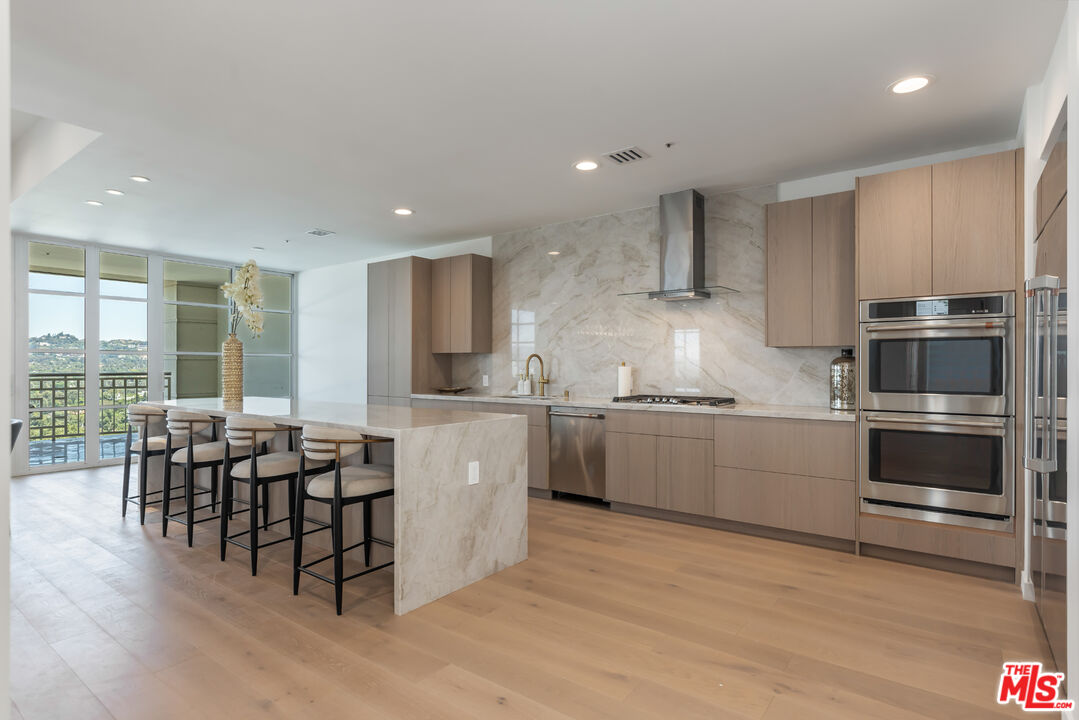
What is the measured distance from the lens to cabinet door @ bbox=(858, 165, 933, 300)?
3312 mm

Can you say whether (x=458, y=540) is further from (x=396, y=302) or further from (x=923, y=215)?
(x=396, y=302)

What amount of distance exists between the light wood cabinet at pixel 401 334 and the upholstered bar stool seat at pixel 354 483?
3.20 m

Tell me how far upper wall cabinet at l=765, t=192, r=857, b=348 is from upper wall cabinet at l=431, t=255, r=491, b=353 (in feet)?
9.62

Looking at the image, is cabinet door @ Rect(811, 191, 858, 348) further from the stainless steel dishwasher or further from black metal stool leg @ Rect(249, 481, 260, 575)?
black metal stool leg @ Rect(249, 481, 260, 575)

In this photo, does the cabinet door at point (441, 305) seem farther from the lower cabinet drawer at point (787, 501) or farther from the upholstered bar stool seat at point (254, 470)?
the lower cabinet drawer at point (787, 501)

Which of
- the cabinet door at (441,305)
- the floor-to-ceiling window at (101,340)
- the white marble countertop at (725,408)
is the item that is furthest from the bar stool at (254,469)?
the floor-to-ceiling window at (101,340)

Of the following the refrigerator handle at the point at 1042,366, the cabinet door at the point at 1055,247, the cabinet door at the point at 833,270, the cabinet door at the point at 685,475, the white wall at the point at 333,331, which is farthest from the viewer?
the white wall at the point at 333,331

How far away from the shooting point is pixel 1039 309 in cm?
229

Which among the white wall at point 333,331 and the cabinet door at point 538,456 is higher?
the white wall at point 333,331

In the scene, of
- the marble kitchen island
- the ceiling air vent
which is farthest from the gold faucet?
the ceiling air vent

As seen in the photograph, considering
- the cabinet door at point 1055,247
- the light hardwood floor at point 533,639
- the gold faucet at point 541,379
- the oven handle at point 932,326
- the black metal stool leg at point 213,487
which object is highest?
the cabinet door at point 1055,247

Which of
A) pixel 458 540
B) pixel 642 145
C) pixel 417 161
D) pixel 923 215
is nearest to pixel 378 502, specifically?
pixel 458 540

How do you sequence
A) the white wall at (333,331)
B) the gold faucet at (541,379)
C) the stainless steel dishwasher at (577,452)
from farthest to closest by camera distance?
the white wall at (333,331)
the gold faucet at (541,379)
the stainless steel dishwasher at (577,452)

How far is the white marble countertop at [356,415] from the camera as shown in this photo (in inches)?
113
